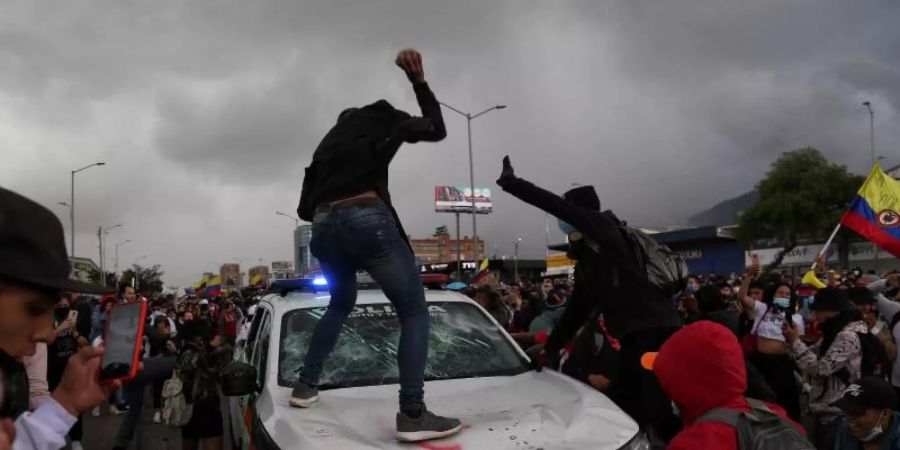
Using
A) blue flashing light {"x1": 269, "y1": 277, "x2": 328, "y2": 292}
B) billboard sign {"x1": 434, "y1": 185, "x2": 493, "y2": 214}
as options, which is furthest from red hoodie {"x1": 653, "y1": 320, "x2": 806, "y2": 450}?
billboard sign {"x1": 434, "y1": 185, "x2": 493, "y2": 214}

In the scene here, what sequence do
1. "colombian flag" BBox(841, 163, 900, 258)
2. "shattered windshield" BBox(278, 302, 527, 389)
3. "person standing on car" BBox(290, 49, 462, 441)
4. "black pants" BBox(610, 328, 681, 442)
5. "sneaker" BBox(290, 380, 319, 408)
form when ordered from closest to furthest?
"person standing on car" BBox(290, 49, 462, 441), "sneaker" BBox(290, 380, 319, 408), "black pants" BBox(610, 328, 681, 442), "shattered windshield" BBox(278, 302, 527, 389), "colombian flag" BBox(841, 163, 900, 258)

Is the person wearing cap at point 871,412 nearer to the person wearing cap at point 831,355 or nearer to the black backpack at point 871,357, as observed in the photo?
the person wearing cap at point 831,355

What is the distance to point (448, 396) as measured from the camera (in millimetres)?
3377

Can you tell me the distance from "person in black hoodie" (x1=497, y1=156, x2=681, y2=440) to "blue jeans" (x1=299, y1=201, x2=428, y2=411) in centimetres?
82

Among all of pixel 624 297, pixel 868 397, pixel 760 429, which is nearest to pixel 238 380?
pixel 624 297

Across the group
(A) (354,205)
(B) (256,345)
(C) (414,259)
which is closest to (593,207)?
(C) (414,259)

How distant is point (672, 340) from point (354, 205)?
1406mm

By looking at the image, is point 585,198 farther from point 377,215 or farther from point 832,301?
point 832,301

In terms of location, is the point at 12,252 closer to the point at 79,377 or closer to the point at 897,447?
the point at 79,377

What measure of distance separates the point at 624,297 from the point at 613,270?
0.14 metres

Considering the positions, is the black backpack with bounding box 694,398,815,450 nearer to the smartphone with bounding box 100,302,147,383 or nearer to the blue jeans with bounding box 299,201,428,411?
the blue jeans with bounding box 299,201,428,411

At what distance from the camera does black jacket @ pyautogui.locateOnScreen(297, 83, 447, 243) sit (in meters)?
2.84

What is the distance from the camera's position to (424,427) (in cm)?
268

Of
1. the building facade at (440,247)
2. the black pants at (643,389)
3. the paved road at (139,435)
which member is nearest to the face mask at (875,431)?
the black pants at (643,389)
